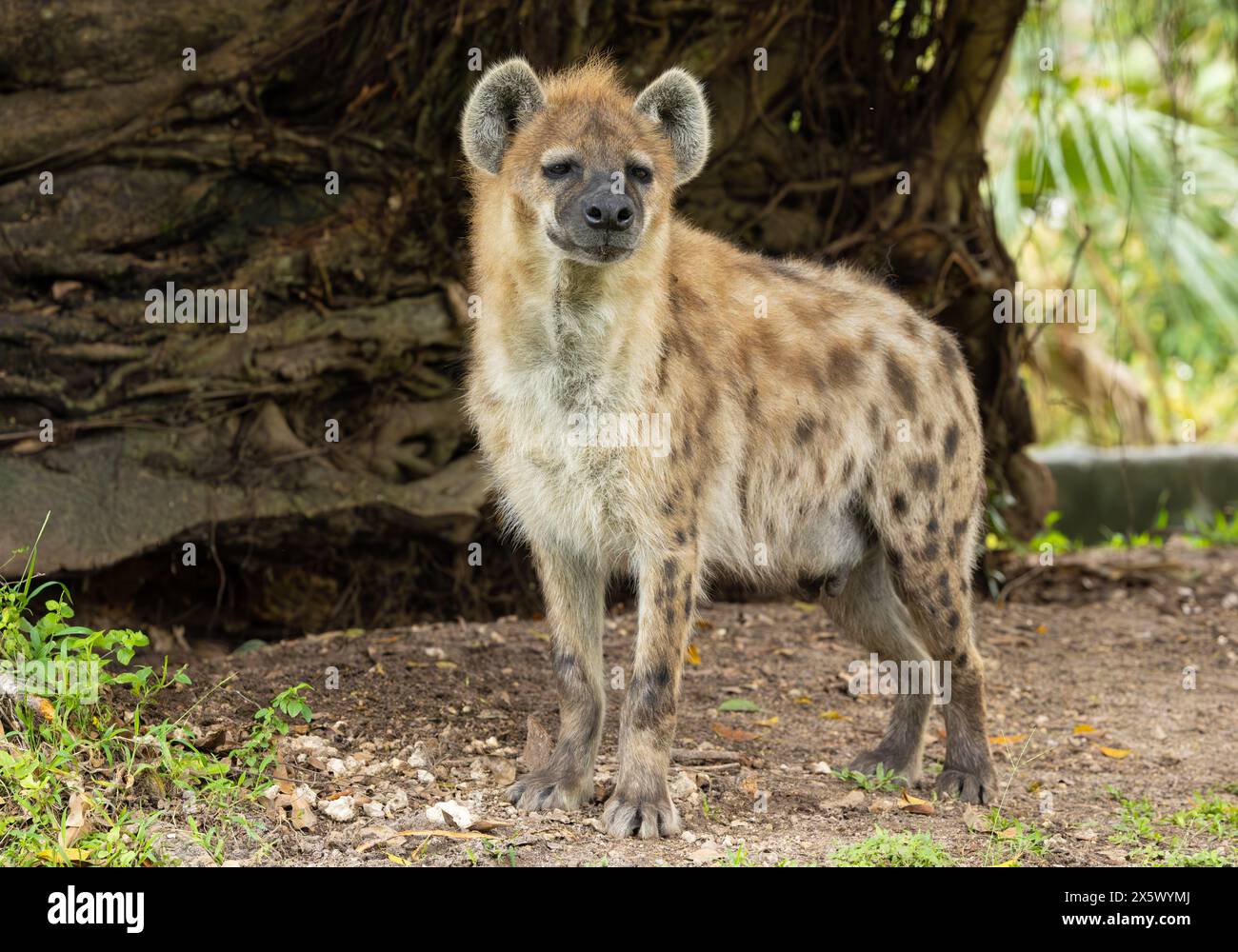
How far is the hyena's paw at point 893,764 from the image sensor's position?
15.8 ft

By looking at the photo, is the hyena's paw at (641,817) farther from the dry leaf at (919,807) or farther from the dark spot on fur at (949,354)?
the dark spot on fur at (949,354)

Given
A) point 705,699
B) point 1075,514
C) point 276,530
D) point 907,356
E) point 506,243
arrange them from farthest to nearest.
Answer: point 1075,514, point 276,530, point 705,699, point 907,356, point 506,243

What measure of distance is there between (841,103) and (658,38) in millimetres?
1088

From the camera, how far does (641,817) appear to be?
4.01 meters

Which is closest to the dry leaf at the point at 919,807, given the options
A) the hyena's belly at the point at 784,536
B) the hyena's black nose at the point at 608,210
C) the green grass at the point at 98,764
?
the hyena's belly at the point at 784,536

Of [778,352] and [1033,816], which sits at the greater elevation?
[778,352]

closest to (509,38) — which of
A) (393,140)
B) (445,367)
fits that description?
(393,140)

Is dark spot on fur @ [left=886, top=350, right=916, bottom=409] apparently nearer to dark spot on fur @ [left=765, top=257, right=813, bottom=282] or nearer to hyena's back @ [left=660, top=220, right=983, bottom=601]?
hyena's back @ [left=660, top=220, right=983, bottom=601]

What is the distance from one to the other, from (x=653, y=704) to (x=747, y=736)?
3.57ft

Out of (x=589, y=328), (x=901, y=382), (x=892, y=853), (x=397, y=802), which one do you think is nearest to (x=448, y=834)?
(x=397, y=802)

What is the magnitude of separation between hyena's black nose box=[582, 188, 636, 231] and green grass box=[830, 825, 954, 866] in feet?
5.93

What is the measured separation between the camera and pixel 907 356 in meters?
4.92

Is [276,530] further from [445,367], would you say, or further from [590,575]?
[590,575]

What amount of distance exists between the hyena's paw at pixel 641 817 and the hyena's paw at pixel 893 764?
1015 millimetres
